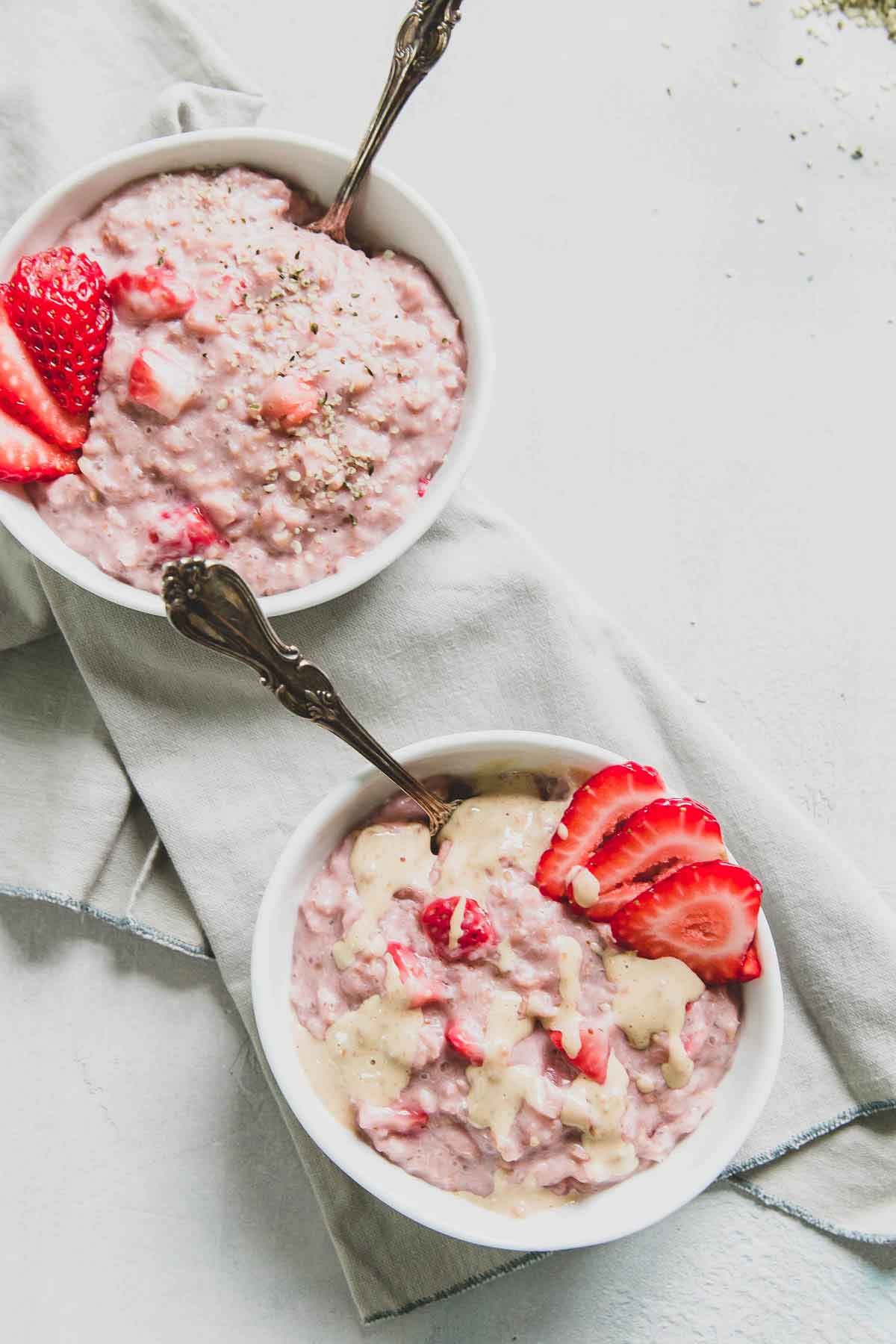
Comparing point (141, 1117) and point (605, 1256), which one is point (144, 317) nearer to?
point (141, 1117)

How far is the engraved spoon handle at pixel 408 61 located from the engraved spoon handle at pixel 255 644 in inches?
40.6

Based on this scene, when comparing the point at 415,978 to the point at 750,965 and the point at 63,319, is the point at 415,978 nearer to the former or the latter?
the point at 750,965

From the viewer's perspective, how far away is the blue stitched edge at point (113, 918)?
2.79 meters

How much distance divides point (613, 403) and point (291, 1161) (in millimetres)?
1925

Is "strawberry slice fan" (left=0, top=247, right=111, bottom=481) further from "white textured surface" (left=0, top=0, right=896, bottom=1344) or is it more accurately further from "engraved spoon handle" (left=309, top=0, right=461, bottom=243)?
"white textured surface" (left=0, top=0, right=896, bottom=1344)

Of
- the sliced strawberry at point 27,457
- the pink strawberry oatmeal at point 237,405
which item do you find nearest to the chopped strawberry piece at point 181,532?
the pink strawberry oatmeal at point 237,405

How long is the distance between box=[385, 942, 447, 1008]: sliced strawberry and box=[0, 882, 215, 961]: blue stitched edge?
0.69 metres

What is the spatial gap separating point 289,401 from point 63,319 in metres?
0.46

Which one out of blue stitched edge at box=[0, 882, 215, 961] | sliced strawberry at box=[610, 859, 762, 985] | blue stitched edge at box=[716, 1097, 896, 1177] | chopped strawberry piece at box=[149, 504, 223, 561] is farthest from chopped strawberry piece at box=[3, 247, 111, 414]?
blue stitched edge at box=[716, 1097, 896, 1177]

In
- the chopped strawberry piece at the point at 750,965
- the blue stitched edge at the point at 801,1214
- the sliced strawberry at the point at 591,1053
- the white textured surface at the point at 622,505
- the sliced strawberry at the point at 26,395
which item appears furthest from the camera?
the white textured surface at the point at 622,505

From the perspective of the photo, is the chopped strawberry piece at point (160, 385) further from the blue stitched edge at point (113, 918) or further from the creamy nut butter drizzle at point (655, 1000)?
the creamy nut butter drizzle at point (655, 1000)

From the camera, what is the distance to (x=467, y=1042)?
2238 millimetres

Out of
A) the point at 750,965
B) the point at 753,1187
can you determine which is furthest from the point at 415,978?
the point at 753,1187

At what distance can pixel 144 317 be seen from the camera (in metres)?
2.45
